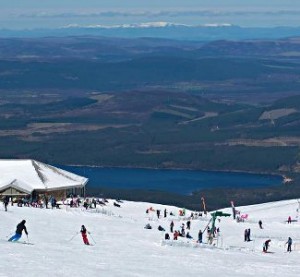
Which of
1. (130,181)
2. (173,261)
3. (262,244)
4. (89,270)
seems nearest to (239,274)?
(173,261)

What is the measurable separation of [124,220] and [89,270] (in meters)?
19.1

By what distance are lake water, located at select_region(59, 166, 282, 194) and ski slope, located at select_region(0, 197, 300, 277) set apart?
2864 inches

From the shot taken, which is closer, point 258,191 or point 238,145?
point 258,191

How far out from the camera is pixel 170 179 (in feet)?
479

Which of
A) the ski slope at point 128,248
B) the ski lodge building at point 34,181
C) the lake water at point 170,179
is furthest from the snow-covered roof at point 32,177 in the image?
the lake water at point 170,179

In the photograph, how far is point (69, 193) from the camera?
202ft

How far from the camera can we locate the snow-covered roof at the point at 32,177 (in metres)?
57.4

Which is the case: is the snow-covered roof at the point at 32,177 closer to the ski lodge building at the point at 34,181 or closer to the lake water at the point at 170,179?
the ski lodge building at the point at 34,181

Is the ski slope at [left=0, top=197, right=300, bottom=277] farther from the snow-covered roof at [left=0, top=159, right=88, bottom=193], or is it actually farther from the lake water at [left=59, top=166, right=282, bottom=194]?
the lake water at [left=59, top=166, right=282, bottom=194]

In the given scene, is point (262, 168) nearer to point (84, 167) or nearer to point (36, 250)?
point (84, 167)

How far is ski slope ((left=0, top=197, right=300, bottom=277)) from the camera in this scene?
3184 centimetres

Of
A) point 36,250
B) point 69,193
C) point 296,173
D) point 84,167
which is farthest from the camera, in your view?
point 84,167

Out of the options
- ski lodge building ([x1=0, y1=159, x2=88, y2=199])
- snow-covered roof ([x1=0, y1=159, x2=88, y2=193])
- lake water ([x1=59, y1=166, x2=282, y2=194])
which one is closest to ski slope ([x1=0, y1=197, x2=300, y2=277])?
ski lodge building ([x1=0, y1=159, x2=88, y2=199])

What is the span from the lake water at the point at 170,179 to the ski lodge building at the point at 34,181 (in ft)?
204
